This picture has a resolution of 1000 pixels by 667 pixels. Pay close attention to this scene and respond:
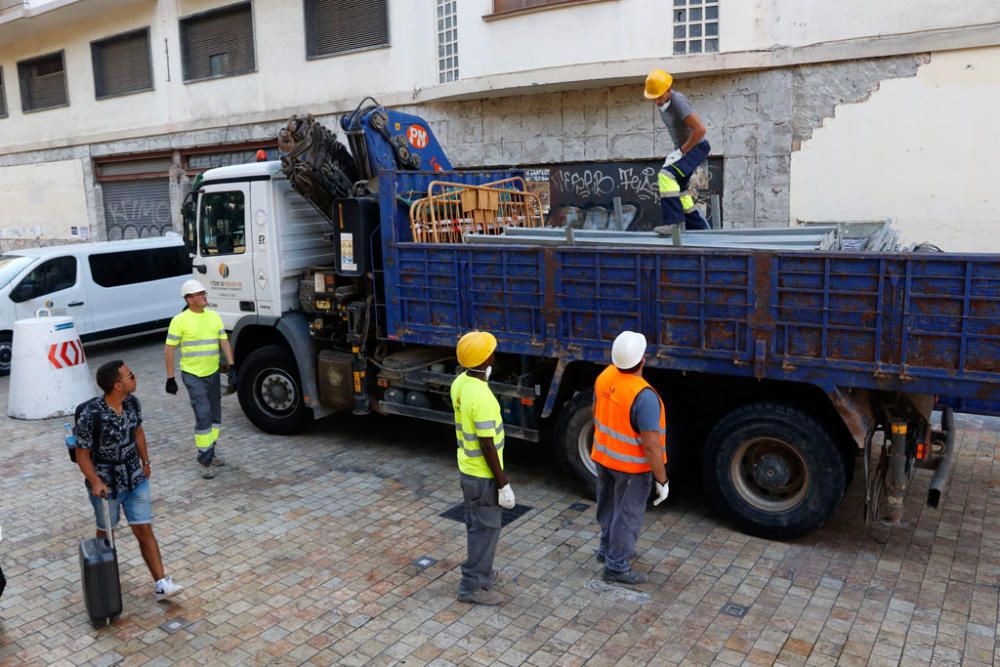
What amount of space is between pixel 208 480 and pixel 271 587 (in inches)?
90.2

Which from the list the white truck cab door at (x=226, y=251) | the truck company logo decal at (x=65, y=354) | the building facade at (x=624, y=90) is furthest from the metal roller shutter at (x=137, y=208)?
the white truck cab door at (x=226, y=251)

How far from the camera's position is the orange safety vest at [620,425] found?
4.71 metres

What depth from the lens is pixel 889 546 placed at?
213 inches

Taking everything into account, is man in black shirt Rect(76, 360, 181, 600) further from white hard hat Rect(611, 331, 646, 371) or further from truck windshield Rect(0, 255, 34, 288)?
truck windshield Rect(0, 255, 34, 288)

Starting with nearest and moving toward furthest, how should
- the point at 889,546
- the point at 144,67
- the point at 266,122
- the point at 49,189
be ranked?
1. the point at 889,546
2. the point at 266,122
3. the point at 144,67
4. the point at 49,189

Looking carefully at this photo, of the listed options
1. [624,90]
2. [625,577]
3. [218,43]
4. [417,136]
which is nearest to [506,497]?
[625,577]

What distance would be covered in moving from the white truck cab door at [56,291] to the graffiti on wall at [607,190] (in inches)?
286

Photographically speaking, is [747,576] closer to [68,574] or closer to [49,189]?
[68,574]

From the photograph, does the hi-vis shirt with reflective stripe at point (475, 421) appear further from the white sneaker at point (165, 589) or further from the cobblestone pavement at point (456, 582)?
the white sneaker at point (165, 589)

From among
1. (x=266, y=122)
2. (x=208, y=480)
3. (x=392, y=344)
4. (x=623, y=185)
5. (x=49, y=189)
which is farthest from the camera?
(x=49, y=189)

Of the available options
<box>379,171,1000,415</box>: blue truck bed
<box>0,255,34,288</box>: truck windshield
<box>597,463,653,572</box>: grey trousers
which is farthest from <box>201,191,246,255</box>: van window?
<box>0,255,34,288</box>: truck windshield

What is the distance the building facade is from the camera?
29.3ft

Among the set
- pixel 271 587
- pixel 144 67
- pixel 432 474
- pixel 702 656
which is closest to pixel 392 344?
pixel 432 474

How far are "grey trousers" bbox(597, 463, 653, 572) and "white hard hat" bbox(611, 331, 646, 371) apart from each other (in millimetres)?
679
